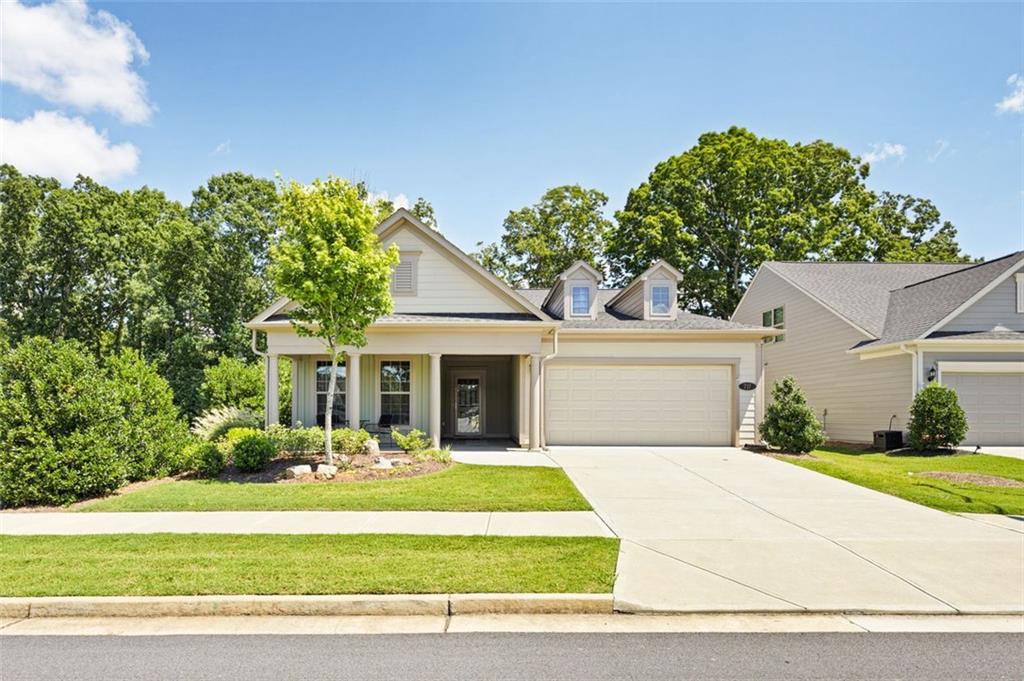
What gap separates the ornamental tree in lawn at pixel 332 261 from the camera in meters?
10.8

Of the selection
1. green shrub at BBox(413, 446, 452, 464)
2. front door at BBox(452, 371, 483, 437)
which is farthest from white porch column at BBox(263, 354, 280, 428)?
front door at BBox(452, 371, 483, 437)

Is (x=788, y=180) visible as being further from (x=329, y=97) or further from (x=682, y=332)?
(x=329, y=97)

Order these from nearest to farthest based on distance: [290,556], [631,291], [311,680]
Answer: [311,680], [290,556], [631,291]

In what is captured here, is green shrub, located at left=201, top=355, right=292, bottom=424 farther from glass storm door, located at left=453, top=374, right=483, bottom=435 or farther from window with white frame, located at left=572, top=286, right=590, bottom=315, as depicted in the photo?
window with white frame, located at left=572, top=286, right=590, bottom=315

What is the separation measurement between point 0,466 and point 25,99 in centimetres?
1806

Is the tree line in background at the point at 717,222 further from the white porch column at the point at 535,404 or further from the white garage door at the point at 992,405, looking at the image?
the white porch column at the point at 535,404

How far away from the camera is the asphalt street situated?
12.7 feet

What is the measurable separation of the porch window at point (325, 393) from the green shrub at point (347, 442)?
3.10 meters

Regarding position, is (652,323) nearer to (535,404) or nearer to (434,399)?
(535,404)

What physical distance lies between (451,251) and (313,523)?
31.2ft

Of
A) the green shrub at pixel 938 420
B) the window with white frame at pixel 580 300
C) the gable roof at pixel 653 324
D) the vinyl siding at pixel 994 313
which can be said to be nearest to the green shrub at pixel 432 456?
the gable roof at pixel 653 324

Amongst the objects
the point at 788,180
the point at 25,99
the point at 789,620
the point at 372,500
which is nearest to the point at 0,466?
the point at 372,500

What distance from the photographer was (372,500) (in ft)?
28.9

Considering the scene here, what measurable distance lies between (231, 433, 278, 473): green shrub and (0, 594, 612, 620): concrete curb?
20.5ft
